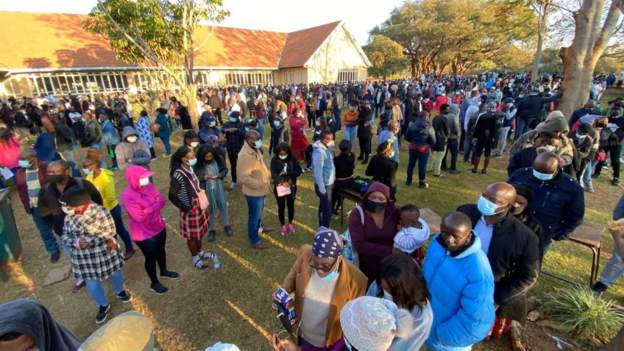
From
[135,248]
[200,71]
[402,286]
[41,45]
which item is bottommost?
[135,248]

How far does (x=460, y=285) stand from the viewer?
213 cm

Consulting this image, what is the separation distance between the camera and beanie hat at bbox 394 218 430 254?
3.01 m

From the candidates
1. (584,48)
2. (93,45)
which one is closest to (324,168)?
(584,48)

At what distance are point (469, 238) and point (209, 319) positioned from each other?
329cm

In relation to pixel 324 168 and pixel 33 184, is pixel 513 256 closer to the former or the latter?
pixel 324 168

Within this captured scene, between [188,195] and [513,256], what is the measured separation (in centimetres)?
386

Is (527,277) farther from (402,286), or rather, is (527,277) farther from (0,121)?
(0,121)

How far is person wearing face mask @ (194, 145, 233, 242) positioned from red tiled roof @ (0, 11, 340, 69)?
13028 millimetres

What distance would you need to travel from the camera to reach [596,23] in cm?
789

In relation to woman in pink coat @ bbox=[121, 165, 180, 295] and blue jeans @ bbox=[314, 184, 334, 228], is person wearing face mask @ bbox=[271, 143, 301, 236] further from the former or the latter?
woman in pink coat @ bbox=[121, 165, 180, 295]

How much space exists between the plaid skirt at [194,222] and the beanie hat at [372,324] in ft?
10.6

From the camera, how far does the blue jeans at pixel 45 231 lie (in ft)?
15.9

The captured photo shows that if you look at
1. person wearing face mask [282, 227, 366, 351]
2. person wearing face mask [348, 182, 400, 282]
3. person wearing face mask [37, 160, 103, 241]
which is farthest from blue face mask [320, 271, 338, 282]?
person wearing face mask [37, 160, 103, 241]

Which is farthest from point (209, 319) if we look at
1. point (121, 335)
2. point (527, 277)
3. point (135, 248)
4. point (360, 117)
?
point (360, 117)
